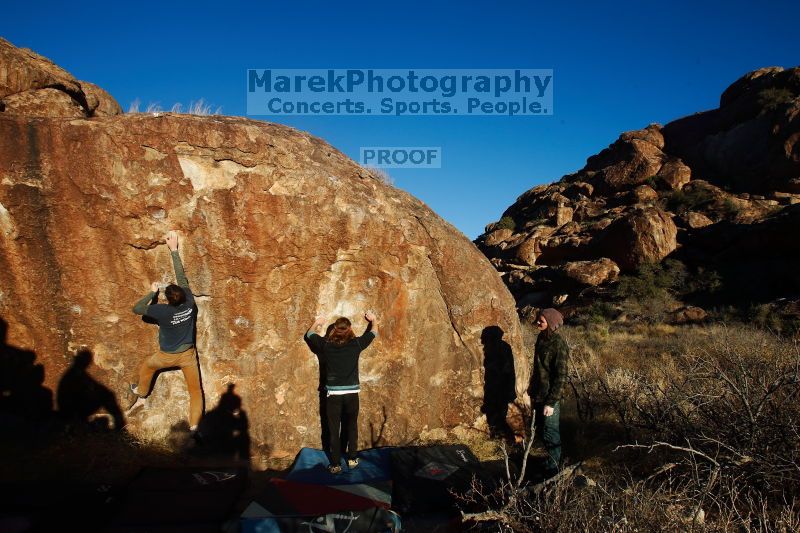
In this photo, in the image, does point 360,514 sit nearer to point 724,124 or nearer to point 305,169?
point 305,169

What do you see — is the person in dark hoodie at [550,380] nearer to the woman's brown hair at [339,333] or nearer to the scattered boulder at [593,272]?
the woman's brown hair at [339,333]

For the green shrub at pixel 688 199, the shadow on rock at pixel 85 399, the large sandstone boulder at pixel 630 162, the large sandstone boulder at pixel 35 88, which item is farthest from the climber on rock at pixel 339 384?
the large sandstone boulder at pixel 630 162

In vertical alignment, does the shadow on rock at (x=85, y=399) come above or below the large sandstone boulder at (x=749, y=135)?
below

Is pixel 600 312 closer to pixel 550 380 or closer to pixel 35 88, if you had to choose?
pixel 550 380

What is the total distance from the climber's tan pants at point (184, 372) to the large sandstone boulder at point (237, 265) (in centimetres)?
18

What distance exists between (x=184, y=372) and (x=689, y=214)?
21.4 meters

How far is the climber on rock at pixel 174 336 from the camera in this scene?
167 inches

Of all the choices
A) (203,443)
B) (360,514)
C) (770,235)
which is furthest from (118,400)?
(770,235)

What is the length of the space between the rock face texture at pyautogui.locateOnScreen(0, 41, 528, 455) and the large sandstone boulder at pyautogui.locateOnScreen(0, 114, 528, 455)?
1 centimetres

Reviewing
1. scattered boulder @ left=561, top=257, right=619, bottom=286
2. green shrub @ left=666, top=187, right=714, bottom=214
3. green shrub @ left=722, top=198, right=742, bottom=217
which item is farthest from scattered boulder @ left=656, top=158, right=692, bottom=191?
scattered boulder @ left=561, top=257, right=619, bottom=286

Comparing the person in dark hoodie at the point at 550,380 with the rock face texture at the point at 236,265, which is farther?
the rock face texture at the point at 236,265

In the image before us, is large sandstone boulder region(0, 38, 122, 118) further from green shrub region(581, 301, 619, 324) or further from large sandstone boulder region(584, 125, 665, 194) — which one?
large sandstone boulder region(584, 125, 665, 194)

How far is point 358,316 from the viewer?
196 inches

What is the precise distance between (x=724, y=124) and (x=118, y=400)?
29.8m
